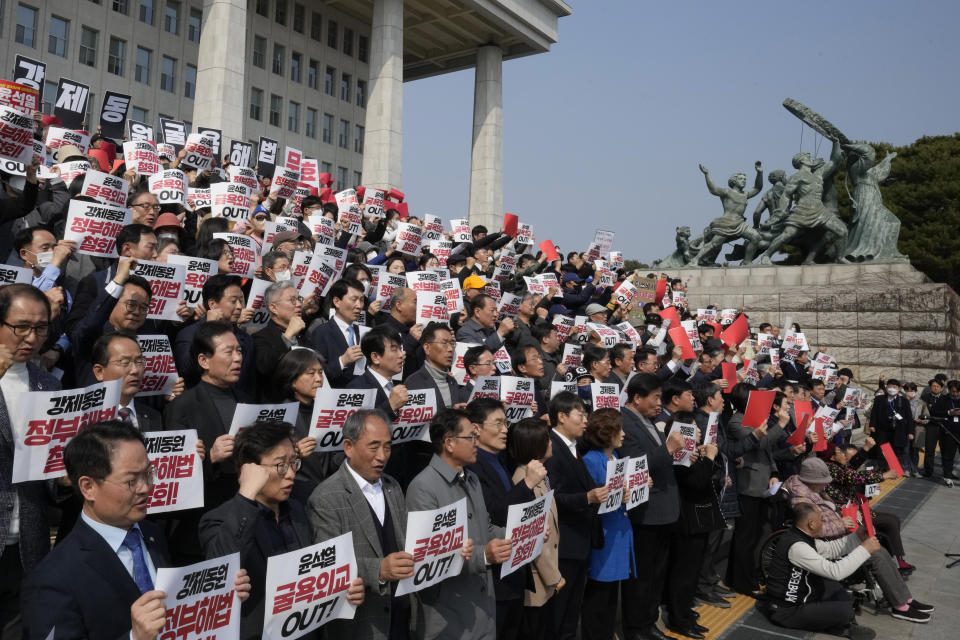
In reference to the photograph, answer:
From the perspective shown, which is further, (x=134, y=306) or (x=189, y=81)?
(x=189, y=81)

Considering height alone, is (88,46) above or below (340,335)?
above

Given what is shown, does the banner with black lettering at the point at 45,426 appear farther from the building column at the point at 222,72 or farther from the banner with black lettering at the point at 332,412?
the building column at the point at 222,72

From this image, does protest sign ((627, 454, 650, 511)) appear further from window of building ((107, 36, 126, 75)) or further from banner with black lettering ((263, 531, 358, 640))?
window of building ((107, 36, 126, 75))

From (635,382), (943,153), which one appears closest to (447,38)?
(943,153)

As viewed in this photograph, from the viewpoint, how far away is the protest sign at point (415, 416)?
196 inches

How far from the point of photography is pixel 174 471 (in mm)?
3561

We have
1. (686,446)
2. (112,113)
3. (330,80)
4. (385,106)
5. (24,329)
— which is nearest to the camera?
(24,329)

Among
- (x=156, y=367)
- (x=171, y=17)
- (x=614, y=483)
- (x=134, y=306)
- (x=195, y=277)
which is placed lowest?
(x=614, y=483)

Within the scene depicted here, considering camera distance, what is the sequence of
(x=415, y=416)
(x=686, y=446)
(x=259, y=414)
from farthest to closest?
(x=686, y=446), (x=415, y=416), (x=259, y=414)

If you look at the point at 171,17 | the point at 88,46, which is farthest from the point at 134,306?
the point at 171,17

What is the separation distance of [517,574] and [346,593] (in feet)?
5.34

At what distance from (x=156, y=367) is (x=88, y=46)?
38415 mm

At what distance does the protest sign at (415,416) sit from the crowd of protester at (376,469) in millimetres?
174

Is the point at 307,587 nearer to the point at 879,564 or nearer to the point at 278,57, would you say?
the point at 879,564
